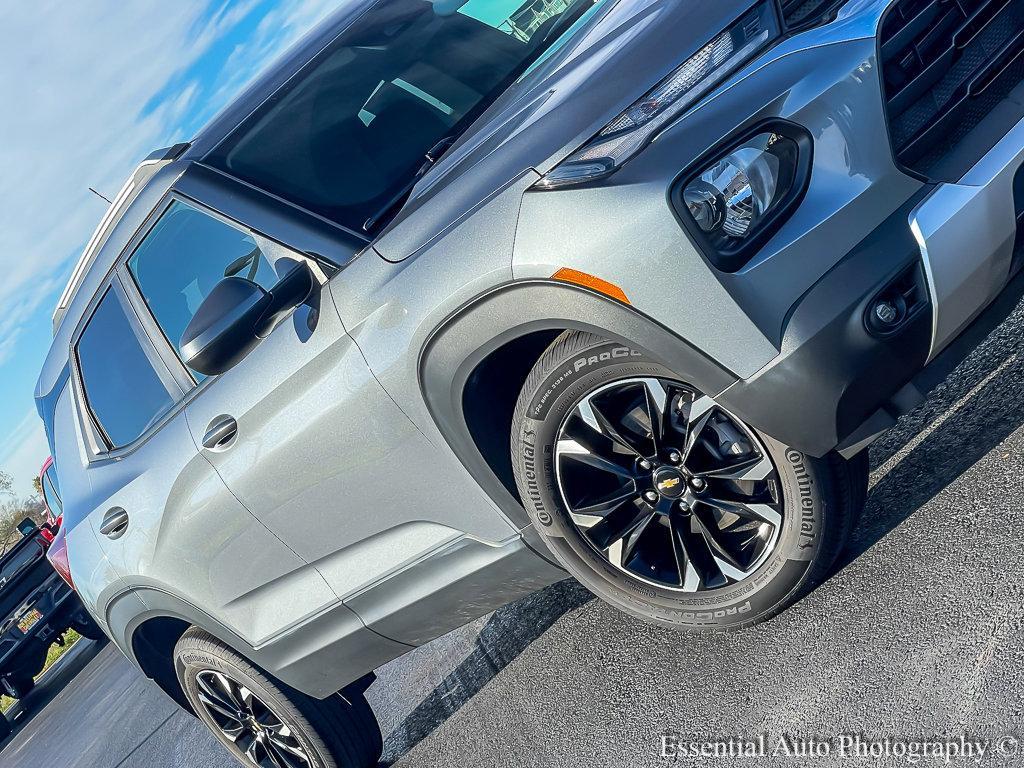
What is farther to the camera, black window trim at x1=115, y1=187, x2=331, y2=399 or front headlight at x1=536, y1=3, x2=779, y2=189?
black window trim at x1=115, y1=187, x2=331, y2=399

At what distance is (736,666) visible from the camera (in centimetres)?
292

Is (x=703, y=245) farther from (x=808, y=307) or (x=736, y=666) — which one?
(x=736, y=666)

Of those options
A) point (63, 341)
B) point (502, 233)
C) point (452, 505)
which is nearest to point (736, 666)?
point (452, 505)

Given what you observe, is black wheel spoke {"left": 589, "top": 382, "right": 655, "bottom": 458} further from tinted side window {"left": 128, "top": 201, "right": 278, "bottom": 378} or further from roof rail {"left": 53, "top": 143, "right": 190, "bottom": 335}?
roof rail {"left": 53, "top": 143, "right": 190, "bottom": 335}

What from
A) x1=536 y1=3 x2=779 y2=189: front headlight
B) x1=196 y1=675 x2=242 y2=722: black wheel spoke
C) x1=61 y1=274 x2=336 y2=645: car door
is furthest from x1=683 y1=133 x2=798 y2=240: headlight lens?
x1=196 y1=675 x2=242 y2=722: black wheel spoke

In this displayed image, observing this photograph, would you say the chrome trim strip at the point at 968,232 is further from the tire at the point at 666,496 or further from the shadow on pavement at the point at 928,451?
the shadow on pavement at the point at 928,451

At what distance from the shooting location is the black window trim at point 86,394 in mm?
3615

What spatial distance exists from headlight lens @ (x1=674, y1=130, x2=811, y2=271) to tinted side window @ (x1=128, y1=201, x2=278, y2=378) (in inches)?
53.6

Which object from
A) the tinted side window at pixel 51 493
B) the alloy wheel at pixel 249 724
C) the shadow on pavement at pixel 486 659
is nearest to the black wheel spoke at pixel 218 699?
the alloy wheel at pixel 249 724

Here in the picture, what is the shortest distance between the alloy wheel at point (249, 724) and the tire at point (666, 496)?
1.68 m

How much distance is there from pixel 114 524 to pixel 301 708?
3.12ft

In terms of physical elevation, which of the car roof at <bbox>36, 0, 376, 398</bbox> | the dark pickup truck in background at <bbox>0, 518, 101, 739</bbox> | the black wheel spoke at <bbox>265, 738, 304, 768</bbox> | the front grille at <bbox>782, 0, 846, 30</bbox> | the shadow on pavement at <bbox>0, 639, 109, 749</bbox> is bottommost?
the shadow on pavement at <bbox>0, 639, 109, 749</bbox>

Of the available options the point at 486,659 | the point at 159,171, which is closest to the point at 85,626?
the point at 486,659

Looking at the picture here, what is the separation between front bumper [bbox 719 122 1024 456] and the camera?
2.28m
